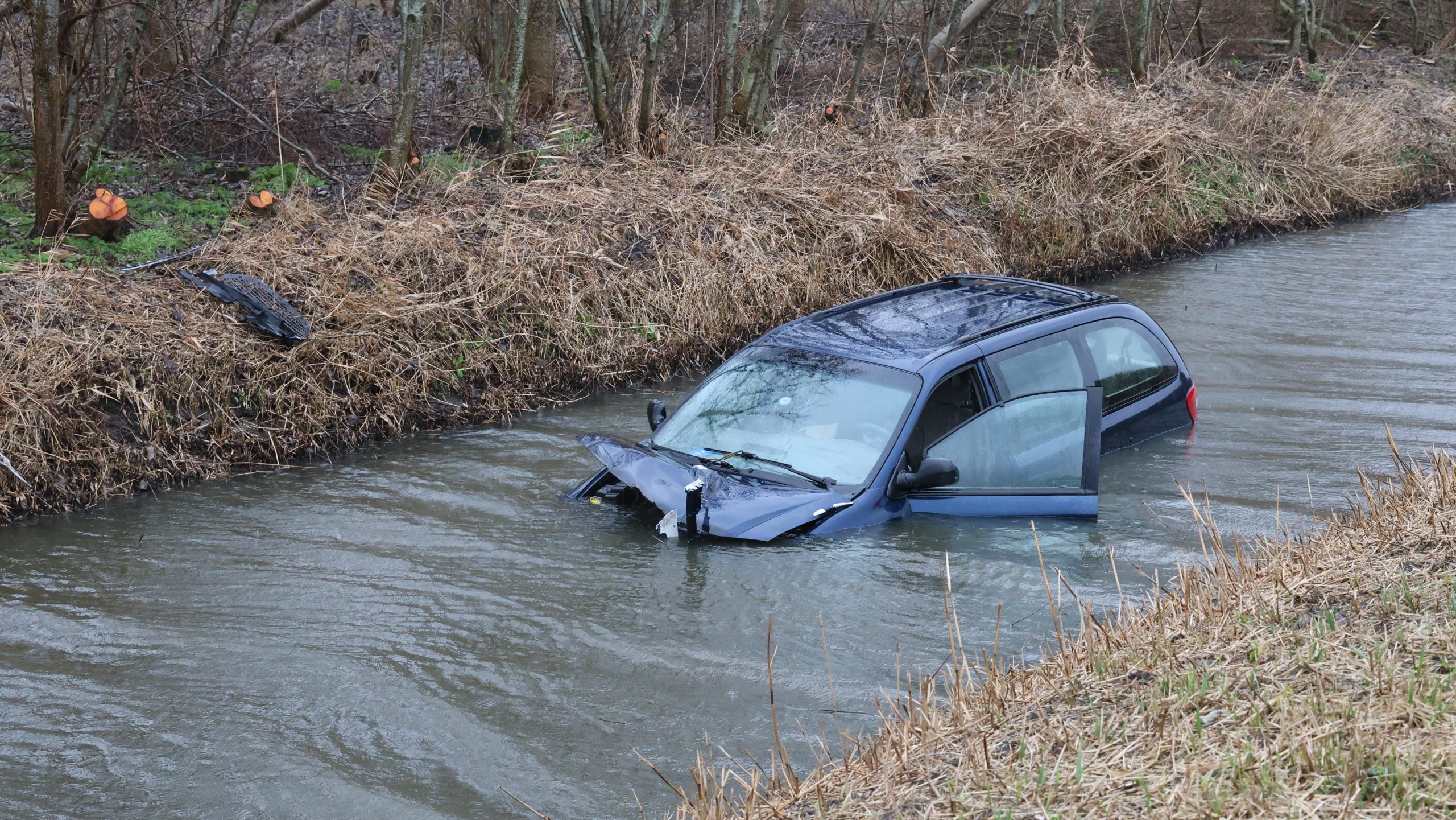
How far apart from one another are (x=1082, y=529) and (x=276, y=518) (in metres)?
4.94

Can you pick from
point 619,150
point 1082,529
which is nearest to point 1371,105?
point 619,150

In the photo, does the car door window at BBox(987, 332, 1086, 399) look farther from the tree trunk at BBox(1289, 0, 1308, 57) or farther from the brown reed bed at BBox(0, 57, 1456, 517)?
the tree trunk at BBox(1289, 0, 1308, 57)

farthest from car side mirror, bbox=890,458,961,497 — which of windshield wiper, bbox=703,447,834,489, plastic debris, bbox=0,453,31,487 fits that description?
plastic debris, bbox=0,453,31,487

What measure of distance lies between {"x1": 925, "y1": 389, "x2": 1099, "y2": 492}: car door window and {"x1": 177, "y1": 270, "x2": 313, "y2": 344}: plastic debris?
549cm

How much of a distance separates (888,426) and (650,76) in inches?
347

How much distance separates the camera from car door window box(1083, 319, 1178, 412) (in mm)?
7820

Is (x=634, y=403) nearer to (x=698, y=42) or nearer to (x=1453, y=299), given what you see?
(x=1453, y=299)

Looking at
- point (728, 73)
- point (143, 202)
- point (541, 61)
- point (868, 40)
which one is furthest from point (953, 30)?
point (143, 202)

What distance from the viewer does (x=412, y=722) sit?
514 centimetres

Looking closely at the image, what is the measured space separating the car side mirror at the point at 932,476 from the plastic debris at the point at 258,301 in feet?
17.7

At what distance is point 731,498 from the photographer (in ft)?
21.1

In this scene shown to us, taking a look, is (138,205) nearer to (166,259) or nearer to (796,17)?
(166,259)

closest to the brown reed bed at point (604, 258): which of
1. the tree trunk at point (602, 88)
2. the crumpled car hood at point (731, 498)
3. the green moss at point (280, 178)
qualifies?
Answer: the tree trunk at point (602, 88)

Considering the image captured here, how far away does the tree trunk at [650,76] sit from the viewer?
14.4m
